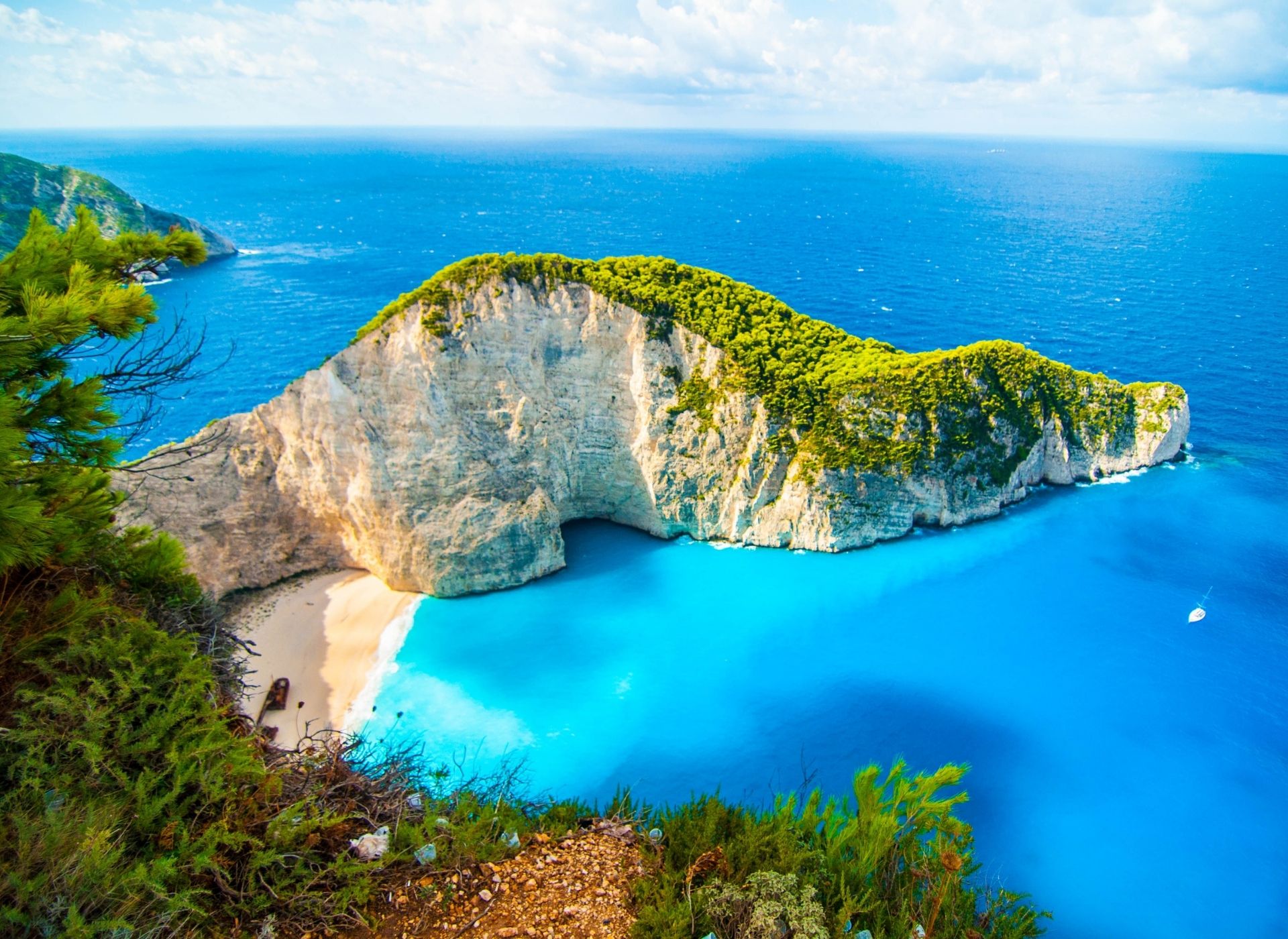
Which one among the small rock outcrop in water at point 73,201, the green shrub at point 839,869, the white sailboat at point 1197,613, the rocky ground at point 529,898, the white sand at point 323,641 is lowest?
the white sand at point 323,641

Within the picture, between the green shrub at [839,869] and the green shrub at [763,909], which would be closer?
the green shrub at [763,909]

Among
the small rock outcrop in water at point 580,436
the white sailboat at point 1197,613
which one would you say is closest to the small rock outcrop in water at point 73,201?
the small rock outcrop in water at point 580,436

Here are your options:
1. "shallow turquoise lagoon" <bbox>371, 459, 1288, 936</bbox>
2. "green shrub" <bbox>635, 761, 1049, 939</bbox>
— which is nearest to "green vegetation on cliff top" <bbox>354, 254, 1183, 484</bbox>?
"shallow turquoise lagoon" <bbox>371, 459, 1288, 936</bbox>

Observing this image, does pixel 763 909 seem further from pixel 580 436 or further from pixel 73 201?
pixel 73 201

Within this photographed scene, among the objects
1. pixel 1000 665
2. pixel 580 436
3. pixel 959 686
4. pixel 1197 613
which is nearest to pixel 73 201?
pixel 580 436

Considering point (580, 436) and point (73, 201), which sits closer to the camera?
point (580, 436)

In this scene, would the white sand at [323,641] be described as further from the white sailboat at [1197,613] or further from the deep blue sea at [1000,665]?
the white sailboat at [1197,613]

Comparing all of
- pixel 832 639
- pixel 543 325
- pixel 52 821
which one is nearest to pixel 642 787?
pixel 832 639
